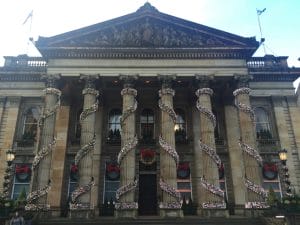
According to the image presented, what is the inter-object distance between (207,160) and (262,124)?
871 cm

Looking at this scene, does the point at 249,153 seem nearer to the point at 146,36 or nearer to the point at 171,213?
the point at 171,213

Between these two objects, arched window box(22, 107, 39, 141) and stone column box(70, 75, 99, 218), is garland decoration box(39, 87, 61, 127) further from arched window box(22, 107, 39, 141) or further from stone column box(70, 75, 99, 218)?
arched window box(22, 107, 39, 141)

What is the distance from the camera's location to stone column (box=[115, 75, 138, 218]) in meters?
23.1

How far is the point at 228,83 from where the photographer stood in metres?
28.1

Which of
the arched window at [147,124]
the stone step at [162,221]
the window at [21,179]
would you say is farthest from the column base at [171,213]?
the window at [21,179]

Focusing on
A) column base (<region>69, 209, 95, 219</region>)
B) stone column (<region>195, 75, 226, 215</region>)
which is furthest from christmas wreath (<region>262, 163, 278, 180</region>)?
column base (<region>69, 209, 95, 219</region>)

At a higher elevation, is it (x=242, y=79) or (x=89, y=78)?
(x=89, y=78)

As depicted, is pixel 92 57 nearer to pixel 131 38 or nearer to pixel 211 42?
pixel 131 38

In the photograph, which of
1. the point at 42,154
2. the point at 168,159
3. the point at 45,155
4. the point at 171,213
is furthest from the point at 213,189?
the point at 42,154

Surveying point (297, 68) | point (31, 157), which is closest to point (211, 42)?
point (297, 68)

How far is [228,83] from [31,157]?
16.7 metres

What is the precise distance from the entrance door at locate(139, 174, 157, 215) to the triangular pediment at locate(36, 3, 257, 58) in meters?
10.1

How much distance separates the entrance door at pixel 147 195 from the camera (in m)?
26.9

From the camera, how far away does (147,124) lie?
1188 inches
